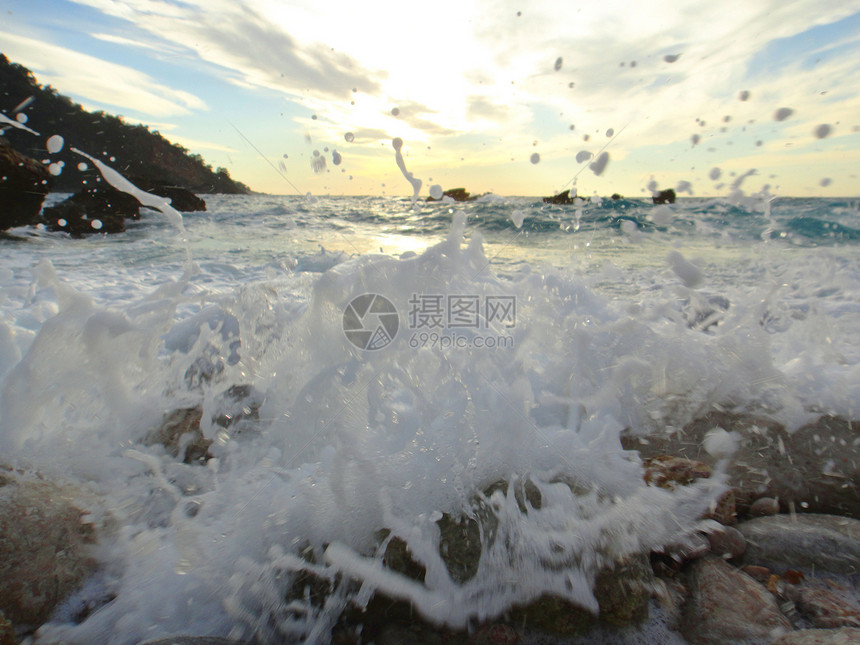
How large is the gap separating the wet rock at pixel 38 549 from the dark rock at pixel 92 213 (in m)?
Result: 9.72

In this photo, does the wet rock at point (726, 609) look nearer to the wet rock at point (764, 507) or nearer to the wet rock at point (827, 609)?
the wet rock at point (827, 609)

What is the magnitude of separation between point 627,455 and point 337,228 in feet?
31.1

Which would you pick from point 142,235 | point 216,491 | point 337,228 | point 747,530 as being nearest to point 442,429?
point 216,491

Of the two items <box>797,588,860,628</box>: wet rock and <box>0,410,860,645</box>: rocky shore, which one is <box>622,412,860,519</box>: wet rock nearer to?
<box>0,410,860,645</box>: rocky shore

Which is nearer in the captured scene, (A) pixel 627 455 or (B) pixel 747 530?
(B) pixel 747 530

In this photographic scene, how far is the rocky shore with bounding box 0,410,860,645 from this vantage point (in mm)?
1291

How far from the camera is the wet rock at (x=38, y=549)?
51.2 inches

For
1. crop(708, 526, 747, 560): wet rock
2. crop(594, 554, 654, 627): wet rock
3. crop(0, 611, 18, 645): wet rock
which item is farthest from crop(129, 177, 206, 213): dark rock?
crop(708, 526, 747, 560): wet rock

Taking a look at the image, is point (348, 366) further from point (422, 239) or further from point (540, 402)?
point (422, 239)

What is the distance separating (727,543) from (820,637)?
43 centimetres

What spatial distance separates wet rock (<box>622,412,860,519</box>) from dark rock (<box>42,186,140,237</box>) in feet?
37.4

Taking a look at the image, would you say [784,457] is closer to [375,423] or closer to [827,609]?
[827,609]

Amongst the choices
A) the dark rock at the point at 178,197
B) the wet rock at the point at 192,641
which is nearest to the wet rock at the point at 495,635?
the wet rock at the point at 192,641

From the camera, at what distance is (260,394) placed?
7.40 ft
